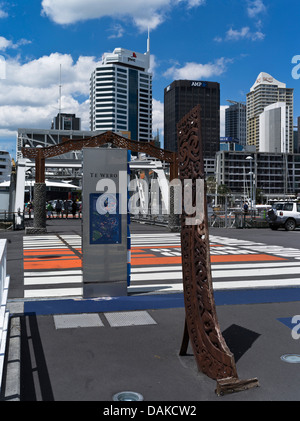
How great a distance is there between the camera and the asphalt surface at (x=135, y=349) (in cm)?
383

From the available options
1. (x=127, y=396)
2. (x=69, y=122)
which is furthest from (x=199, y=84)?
(x=127, y=396)

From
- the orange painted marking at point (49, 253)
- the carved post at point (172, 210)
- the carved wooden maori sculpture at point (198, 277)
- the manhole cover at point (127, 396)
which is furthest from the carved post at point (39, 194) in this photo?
the manhole cover at point (127, 396)

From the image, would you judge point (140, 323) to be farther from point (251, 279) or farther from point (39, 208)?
point (39, 208)

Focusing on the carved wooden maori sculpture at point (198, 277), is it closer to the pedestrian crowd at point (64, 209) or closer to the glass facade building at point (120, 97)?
the pedestrian crowd at point (64, 209)

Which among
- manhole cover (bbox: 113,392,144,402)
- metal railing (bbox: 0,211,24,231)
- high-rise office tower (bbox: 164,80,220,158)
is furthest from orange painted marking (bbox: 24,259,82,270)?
high-rise office tower (bbox: 164,80,220,158)

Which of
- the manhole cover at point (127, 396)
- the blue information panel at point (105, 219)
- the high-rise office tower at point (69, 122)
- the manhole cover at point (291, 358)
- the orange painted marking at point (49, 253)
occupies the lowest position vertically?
the manhole cover at point (291, 358)

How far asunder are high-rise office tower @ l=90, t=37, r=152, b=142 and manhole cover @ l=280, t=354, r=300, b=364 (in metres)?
179

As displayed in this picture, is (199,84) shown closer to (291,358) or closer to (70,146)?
(70,146)

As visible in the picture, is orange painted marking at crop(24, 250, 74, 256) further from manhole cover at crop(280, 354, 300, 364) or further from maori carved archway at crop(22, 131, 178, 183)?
manhole cover at crop(280, 354, 300, 364)

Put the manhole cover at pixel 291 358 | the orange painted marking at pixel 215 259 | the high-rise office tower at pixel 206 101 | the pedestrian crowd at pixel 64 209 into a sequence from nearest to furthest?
the manhole cover at pixel 291 358 < the orange painted marking at pixel 215 259 < the pedestrian crowd at pixel 64 209 < the high-rise office tower at pixel 206 101

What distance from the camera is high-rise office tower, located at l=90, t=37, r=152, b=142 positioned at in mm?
185625

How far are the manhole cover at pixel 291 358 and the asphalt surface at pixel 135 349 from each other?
0.07 metres

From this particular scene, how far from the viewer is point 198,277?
14.4 ft
